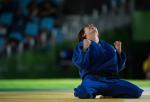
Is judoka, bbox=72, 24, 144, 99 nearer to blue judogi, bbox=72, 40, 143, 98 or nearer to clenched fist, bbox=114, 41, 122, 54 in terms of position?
blue judogi, bbox=72, 40, 143, 98

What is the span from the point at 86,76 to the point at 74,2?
7433 mm

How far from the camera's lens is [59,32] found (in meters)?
11.3

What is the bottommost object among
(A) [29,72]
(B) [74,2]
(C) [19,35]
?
(A) [29,72]

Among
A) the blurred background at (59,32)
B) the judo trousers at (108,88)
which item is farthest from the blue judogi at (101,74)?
the blurred background at (59,32)

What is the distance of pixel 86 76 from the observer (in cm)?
392

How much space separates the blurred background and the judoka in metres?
6.93

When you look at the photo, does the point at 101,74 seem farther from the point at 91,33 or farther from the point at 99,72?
the point at 91,33

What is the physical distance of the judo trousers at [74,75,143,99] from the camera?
3.86 m

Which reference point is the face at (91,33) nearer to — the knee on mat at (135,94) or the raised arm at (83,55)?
the raised arm at (83,55)

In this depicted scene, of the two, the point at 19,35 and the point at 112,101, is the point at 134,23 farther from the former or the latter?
the point at 112,101

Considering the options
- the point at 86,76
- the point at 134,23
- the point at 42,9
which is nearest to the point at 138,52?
the point at 134,23

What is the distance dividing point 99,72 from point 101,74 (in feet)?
0.08

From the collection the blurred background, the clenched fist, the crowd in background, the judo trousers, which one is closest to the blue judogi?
the judo trousers

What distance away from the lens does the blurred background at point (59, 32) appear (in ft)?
36.1
